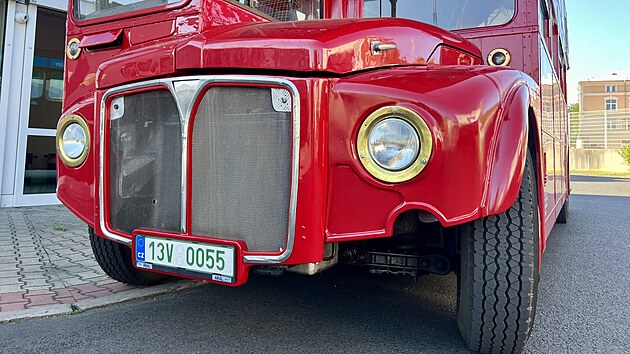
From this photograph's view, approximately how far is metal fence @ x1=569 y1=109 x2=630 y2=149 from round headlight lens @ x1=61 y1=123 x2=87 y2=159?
24880mm

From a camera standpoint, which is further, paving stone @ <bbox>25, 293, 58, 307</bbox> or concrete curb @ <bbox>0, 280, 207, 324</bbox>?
paving stone @ <bbox>25, 293, 58, 307</bbox>

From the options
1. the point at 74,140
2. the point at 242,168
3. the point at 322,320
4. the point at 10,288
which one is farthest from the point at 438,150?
the point at 10,288

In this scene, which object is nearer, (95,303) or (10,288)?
(95,303)

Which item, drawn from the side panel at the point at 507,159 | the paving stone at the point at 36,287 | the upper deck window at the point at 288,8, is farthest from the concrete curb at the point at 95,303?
the side panel at the point at 507,159

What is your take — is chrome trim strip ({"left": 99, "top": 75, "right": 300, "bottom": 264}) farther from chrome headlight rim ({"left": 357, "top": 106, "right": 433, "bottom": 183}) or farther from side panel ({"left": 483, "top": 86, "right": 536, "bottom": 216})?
side panel ({"left": 483, "top": 86, "right": 536, "bottom": 216})

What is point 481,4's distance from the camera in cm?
316

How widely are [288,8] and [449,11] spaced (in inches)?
45.2

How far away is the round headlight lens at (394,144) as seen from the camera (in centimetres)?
173

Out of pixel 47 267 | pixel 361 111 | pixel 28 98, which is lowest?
pixel 47 267

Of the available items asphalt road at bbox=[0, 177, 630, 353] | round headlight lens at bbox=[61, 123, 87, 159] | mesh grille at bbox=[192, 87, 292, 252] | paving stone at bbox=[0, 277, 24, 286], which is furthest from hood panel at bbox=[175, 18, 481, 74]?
paving stone at bbox=[0, 277, 24, 286]

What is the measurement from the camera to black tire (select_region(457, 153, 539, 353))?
6.16ft

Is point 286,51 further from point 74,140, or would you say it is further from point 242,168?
point 74,140

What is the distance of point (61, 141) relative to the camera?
2533 millimetres

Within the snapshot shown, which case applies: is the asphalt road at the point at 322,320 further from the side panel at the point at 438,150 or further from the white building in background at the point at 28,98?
the white building in background at the point at 28,98
